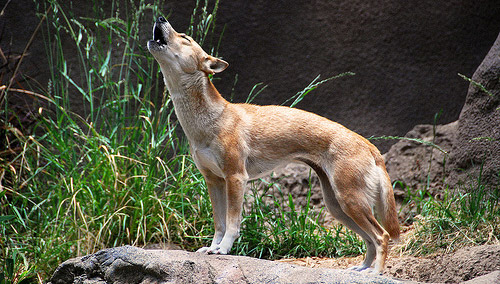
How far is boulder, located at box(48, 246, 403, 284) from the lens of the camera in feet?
11.9

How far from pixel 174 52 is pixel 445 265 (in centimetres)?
A: 285

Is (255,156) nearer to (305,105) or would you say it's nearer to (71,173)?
(71,173)

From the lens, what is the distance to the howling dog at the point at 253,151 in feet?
14.0

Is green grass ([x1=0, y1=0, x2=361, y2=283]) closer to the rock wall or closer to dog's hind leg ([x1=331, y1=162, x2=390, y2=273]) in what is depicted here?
dog's hind leg ([x1=331, y1=162, x2=390, y2=273])

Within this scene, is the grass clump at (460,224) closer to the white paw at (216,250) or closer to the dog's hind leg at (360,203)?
the dog's hind leg at (360,203)

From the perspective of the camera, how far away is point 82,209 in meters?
5.66

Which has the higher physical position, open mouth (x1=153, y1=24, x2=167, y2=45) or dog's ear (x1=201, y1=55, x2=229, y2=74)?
open mouth (x1=153, y1=24, x2=167, y2=45)

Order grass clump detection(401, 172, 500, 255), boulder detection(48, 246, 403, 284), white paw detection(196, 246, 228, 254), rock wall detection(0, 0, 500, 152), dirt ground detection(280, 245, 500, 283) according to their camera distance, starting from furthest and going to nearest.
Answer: rock wall detection(0, 0, 500, 152) < grass clump detection(401, 172, 500, 255) < dirt ground detection(280, 245, 500, 283) < white paw detection(196, 246, 228, 254) < boulder detection(48, 246, 403, 284)

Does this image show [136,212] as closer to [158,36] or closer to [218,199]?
[218,199]

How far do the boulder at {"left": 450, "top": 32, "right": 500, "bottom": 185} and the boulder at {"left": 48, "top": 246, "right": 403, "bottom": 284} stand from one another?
2.85 m

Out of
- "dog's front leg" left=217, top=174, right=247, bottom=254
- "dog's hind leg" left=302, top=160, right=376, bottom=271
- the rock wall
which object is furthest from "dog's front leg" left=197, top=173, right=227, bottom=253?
the rock wall

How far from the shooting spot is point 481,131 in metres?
6.02

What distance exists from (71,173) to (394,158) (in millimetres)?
3995

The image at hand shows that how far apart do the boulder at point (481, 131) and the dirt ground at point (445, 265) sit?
48.2 inches
